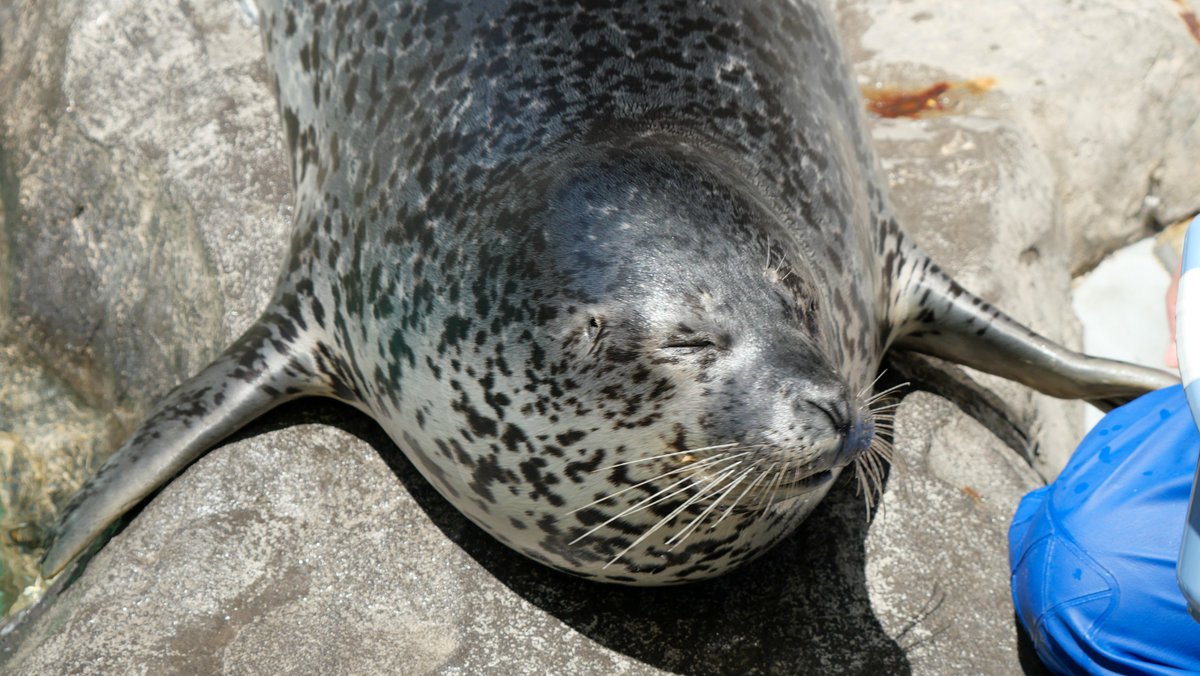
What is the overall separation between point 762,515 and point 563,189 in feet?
2.88

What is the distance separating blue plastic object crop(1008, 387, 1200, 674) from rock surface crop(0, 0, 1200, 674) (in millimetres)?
217

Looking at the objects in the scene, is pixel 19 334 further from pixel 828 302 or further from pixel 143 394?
pixel 828 302

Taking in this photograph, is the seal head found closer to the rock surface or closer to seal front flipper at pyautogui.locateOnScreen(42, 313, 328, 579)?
the rock surface

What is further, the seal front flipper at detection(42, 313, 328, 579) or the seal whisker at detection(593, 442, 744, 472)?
the seal front flipper at detection(42, 313, 328, 579)

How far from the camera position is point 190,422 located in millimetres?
3381

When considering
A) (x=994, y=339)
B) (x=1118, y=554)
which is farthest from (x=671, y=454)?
(x=994, y=339)

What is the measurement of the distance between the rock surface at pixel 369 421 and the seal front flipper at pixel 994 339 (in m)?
0.18

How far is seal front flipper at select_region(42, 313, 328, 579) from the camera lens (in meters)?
3.26

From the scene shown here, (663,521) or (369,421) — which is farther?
(369,421)

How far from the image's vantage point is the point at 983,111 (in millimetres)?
4918

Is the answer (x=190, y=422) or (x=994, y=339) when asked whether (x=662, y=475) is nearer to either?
(x=190, y=422)

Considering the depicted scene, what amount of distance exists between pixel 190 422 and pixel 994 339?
2.35m

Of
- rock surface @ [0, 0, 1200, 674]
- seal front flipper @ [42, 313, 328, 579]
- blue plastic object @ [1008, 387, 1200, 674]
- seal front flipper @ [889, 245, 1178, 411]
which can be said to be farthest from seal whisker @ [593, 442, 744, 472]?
seal front flipper @ [889, 245, 1178, 411]

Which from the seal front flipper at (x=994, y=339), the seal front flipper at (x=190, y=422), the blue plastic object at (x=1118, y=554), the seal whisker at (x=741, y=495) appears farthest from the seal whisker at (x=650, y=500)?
the seal front flipper at (x=994, y=339)
